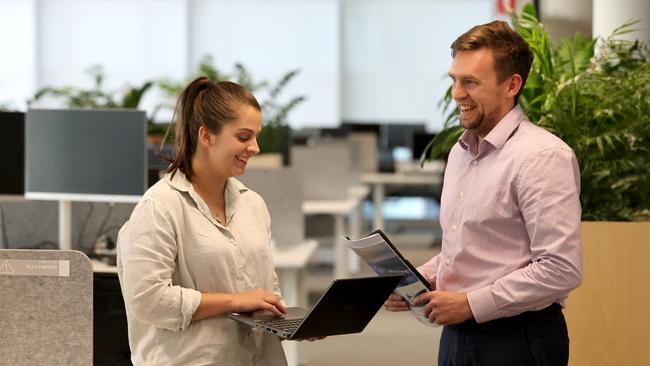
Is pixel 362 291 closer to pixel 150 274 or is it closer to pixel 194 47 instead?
pixel 150 274

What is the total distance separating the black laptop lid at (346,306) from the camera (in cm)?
204

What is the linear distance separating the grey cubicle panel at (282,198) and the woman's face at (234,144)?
286 cm

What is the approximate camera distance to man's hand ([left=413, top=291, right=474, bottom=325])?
2236mm

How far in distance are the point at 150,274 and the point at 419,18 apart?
1228 centimetres

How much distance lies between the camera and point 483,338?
7.52ft

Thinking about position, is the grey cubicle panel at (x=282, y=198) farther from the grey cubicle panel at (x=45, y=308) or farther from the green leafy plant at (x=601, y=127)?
the grey cubicle panel at (x=45, y=308)

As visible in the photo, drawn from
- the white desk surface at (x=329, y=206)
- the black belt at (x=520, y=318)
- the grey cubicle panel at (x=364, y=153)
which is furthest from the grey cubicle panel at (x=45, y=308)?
the grey cubicle panel at (x=364, y=153)

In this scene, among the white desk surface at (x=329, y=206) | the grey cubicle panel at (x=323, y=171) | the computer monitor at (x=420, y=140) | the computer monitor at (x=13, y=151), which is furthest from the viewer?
the computer monitor at (x=420, y=140)

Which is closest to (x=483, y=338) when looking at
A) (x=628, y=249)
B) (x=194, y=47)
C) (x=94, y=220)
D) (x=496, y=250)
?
(x=496, y=250)

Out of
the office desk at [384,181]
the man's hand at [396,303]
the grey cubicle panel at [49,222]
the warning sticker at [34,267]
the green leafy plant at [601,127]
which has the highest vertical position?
the green leafy plant at [601,127]

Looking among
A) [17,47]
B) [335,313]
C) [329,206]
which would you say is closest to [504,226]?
[335,313]

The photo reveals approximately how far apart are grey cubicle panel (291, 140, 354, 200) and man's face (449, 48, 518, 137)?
16.9ft

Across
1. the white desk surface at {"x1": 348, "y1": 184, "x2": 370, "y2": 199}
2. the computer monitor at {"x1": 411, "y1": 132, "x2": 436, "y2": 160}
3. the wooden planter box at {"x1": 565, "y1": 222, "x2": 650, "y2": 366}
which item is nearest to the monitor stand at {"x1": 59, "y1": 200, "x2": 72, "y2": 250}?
the wooden planter box at {"x1": 565, "y1": 222, "x2": 650, "y2": 366}

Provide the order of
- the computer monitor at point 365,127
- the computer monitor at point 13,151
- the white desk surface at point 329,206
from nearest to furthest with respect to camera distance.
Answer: the computer monitor at point 13,151 → the white desk surface at point 329,206 → the computer monitor at point 365,127
